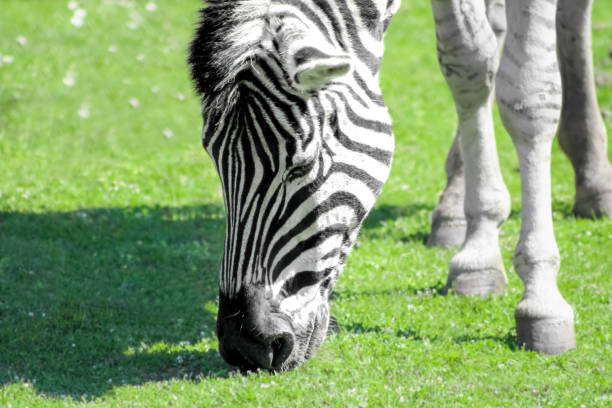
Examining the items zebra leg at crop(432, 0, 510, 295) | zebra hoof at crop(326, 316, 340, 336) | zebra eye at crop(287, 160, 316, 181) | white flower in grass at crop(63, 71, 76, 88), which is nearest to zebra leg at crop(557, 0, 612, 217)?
zebra leg at crop(432, 0, 510, 295)

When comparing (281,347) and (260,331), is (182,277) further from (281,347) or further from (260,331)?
(260,331)

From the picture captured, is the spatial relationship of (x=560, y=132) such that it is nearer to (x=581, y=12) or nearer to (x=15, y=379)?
(x=581, y=12)

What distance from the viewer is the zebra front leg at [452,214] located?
7.56 meters

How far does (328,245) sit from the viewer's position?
428 cm

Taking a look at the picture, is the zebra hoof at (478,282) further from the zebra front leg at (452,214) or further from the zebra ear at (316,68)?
the zebra ear at (316,68)

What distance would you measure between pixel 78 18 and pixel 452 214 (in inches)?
462

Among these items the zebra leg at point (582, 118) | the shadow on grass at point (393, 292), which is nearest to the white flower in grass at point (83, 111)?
the shadow on grass at point (393, 292)

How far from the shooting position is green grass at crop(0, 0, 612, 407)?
4.78m

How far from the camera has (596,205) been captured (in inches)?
322

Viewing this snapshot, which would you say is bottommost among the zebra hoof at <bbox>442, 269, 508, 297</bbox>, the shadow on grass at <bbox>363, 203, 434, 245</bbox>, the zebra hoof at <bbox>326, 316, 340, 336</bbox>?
the shadow on grass at <bbox>363, 203, 434, 245</bbox>

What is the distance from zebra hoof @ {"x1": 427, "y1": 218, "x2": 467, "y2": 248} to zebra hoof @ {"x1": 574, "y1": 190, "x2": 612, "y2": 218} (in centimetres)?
158

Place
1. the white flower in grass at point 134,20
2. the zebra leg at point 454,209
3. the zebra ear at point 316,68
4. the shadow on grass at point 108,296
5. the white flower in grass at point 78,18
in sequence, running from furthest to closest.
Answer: the white flower in grass at point 134,20 < the white flower in grass at point 78,18 < the zebra leg at point 454,209 < the shadow on grass at point 108,296 < the zebra ear at point 316,68

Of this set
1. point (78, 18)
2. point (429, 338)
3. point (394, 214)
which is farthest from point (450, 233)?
point (78, 18)

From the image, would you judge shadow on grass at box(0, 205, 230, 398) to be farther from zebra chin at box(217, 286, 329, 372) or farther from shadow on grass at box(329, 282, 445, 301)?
shadow on grass at box(329, 282, 445, 301)
